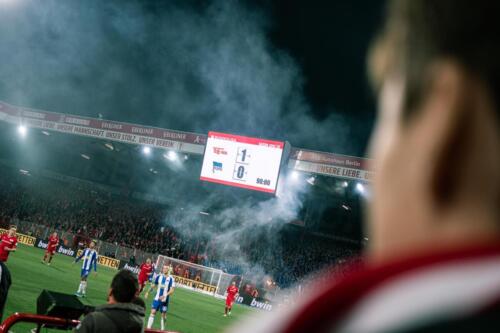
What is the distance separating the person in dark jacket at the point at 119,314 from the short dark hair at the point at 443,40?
12.8 ft

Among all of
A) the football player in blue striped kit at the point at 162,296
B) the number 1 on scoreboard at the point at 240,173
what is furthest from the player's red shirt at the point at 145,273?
the number 1 on scoreboard at the point at 240,173

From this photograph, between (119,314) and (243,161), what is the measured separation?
21172 millimetres

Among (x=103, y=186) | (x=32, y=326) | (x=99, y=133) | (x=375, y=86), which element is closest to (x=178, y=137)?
(x=99, y=133)

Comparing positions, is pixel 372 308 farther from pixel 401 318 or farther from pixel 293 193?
pixel 293 193

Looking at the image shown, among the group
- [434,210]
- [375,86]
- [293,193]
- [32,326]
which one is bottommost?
[32,326]

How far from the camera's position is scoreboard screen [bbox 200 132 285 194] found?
24.6 meters

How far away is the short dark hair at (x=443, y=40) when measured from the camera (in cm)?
55

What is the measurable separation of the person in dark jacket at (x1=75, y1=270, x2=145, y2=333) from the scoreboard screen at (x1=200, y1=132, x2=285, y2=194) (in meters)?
20.0

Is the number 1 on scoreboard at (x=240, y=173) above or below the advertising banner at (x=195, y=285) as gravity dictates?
above

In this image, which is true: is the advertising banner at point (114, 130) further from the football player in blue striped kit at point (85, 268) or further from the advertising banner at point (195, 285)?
the football player in blue striped kit at point (85, 268)

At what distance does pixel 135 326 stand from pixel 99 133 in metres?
29.0

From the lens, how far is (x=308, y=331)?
455 mm

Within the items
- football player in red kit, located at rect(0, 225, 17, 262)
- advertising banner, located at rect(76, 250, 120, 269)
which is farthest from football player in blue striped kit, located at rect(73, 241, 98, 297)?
advertising banner, located at rect(76, 250, 120, 269)

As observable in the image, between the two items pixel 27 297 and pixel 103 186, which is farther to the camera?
pixel 103 186
